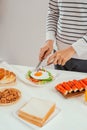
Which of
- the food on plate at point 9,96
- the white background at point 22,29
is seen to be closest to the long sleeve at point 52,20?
the food on plate at point 9,96

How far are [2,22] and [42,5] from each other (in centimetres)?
54

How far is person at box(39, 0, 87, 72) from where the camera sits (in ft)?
4.16

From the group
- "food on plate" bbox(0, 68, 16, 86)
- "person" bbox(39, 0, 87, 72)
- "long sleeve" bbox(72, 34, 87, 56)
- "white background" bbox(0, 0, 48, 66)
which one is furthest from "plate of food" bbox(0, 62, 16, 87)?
"white background" bbox(0, 0, 48, 66)

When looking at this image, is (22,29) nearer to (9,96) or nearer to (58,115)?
(9,96)

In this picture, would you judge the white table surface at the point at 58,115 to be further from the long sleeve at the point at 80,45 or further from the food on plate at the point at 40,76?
the long sleeve at the point at 80,45

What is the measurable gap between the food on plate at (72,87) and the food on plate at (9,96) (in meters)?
0.19

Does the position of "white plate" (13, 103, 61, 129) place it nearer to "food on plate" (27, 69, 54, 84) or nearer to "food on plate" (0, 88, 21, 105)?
"food on plate" (0, 88, 21, 105)

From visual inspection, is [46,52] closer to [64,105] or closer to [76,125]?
[64,105]

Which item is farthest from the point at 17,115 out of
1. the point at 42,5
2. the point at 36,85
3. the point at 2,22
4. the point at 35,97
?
the point at 2,22

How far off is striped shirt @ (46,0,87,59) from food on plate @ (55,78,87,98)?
186 millimetres

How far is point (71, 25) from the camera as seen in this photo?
4.49 ft

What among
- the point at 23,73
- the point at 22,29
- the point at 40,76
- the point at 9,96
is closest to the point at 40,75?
the point at 40,76

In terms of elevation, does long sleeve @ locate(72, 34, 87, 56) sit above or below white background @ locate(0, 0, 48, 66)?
above

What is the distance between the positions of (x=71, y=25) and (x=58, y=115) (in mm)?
581
